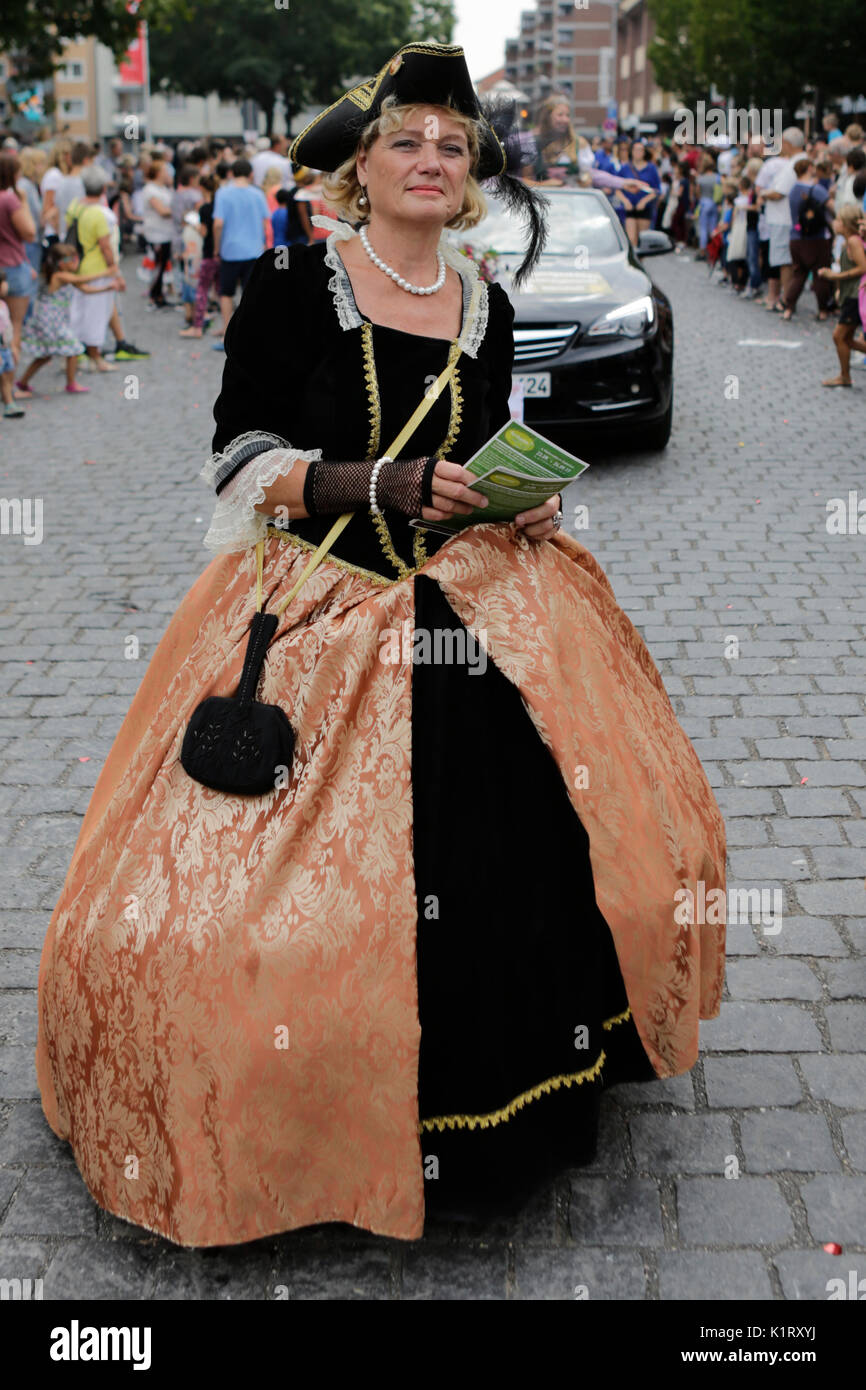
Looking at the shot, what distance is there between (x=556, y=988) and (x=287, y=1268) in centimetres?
71

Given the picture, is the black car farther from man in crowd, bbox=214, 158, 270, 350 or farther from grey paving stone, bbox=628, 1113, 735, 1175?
grey paving stone, bbox=628, 1113, 735, 1175

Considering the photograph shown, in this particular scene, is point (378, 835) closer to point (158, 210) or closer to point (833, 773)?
point (833, 773)

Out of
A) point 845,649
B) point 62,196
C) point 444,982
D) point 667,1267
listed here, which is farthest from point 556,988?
point 62,196

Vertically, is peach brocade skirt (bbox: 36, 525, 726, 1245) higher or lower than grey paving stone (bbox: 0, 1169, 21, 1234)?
higher

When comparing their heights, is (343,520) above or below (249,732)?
above

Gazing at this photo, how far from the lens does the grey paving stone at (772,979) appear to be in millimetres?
3635

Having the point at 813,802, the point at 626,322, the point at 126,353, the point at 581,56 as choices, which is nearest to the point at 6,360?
the point at 126,353

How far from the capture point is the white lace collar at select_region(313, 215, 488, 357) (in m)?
2.87

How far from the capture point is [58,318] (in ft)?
41.6

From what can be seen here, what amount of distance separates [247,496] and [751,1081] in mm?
1680

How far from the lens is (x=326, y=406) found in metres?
2.87

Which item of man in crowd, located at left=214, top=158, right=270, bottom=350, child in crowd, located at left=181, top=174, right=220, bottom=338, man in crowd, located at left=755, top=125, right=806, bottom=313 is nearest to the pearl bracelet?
man in crowd, located at left=214, top=158, right=270, bottom=350

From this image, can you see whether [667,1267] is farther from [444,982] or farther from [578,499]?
[578,499]

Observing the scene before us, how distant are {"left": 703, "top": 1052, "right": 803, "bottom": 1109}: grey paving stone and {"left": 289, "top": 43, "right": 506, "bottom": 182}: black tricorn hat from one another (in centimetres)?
199
